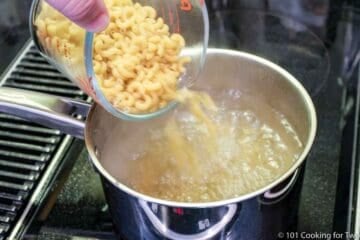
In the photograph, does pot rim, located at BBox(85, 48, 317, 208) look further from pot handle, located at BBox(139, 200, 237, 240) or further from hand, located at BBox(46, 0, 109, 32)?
hand, located at BBox(46, 0, 109, 32)

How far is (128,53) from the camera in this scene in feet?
2.02

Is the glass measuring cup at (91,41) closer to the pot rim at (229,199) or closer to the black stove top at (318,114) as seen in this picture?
the pot rim at (229,199)

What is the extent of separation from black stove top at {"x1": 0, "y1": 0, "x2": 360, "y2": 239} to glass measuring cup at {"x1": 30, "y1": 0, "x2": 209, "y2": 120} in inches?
6.8

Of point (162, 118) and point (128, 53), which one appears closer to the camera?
point (128, 53)

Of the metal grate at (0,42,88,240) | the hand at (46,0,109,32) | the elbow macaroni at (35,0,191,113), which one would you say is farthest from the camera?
the metal grate at (0,42,88,240)

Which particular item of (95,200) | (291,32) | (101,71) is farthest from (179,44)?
(291,32)

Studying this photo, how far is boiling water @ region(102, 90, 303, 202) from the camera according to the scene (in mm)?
667

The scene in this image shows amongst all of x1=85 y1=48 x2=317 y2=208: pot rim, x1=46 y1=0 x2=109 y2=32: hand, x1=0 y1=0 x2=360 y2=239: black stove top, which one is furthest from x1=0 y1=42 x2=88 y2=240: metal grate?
x1=46 y1=0 x2=109 y2=32: hand

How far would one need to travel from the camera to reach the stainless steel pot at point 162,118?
0.55 metres

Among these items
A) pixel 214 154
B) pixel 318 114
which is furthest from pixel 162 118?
pixel 318 114

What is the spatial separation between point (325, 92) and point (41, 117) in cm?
41

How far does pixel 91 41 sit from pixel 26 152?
298 millimetres

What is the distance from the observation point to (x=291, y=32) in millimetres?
941

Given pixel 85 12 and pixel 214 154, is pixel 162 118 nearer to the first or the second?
pixel 214 154
